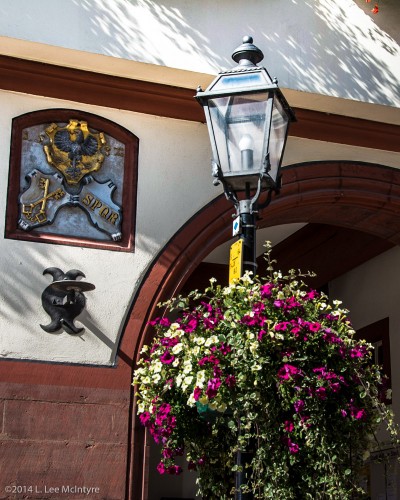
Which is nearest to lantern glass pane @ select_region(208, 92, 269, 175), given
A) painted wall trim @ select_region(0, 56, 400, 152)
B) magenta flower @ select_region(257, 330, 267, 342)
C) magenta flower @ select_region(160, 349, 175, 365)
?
magenta flower @ select_region(257, 330, 267, 342)

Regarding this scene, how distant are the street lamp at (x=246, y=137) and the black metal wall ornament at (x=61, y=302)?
6.78 feet

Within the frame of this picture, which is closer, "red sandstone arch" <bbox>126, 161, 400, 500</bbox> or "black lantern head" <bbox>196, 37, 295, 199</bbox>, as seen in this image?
"black lantern head" <bbox>196, 37, 295, 199</bbox>

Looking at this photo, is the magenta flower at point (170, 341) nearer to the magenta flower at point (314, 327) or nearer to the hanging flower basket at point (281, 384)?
the hanging flower basket at point (281, 384)

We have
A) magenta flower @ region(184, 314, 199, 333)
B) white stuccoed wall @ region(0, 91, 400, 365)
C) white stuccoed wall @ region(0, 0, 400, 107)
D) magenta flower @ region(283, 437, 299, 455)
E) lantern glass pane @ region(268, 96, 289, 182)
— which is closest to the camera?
magenta flower @ region(283, 437, 299, 455)

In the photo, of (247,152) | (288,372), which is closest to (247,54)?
(247,152)

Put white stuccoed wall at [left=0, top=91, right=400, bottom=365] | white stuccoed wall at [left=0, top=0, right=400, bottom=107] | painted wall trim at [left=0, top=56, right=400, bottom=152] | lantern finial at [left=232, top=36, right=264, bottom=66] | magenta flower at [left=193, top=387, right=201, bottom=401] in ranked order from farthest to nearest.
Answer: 1. painted wall trim at [left=0, top=56, right=400, bottom=152]
2. white stuccoed wall at [left=0, top=0, right=400, bottom=107]
3. white stuccoed wall at [left=0, top=91, right=400, bottom=365]
4. lantern finial at [left=232, top=36, right=264, bottom=66]
5. magenta flower at [left=193, top=387, right=201, bottom=401]

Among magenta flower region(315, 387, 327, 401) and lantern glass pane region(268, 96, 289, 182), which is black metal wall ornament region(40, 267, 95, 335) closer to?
lantern glass pane region(268, 96, 289, 182)

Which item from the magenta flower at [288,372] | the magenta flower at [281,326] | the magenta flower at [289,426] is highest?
the magenta flower at [281,326]

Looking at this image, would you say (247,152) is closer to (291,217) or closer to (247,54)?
(247,54)

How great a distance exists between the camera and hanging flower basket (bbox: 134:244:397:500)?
486 cm

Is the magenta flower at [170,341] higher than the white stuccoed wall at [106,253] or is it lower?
lower

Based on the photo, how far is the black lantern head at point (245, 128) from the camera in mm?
5340

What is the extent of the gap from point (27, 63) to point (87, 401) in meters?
2.49

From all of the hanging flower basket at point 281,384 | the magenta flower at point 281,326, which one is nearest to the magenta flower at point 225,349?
the hanging flower basket at point 281,384
